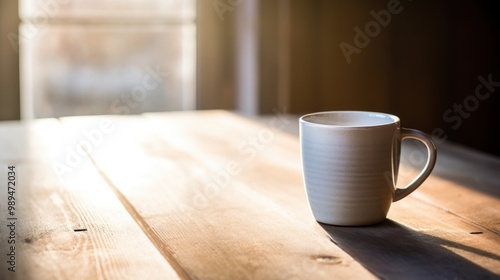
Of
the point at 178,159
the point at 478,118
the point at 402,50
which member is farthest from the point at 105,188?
the point at 478,118

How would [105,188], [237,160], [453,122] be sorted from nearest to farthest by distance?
[105,188]
[237,160]
[453,122]

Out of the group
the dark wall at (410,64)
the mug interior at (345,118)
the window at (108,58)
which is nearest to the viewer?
the mug interior at (345,118)

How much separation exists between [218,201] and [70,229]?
21 cm

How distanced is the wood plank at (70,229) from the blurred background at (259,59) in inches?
36.8

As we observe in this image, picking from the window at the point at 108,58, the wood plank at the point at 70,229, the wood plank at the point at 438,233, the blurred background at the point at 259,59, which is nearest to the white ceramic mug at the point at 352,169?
the wood plank at the point at 438,233

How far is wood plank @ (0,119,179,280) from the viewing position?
0.69m

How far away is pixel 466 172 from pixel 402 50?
1.10 m

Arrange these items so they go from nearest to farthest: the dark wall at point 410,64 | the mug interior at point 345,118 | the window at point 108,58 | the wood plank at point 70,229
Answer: the wood plank at point 70,229, the mug interior at point 345,118, the dark wall at point 410,64, the window at point 108,58

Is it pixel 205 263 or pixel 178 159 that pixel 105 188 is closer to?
pixel 178 159

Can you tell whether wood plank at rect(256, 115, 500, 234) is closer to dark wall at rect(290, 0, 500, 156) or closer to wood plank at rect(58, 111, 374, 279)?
wood plank at rect(58, 111, 374, 279)

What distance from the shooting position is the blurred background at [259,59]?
2.05 meters

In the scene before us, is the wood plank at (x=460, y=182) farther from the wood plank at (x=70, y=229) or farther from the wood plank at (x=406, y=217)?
the wood plank at (x=70, y=229)

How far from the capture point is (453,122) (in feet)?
7.73

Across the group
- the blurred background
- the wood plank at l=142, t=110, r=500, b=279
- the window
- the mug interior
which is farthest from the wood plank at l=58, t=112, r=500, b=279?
the window
